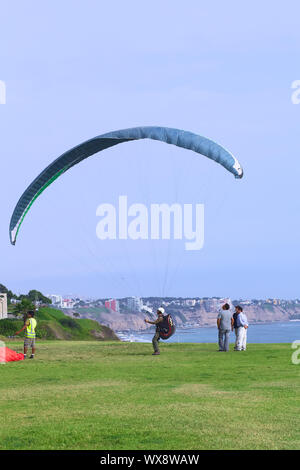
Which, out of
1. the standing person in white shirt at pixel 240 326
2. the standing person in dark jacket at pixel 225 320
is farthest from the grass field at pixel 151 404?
the standing person in white shirt at pixel 240 326

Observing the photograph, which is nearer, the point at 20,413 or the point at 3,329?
the point at 20,413

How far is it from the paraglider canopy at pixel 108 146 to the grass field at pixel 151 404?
7134 millimetres

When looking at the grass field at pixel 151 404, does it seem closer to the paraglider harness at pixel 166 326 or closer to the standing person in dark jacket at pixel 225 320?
the paraglider harness at pixel 166 326

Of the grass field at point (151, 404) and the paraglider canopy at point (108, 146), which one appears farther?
the paraglider canopy at point (108, 146)

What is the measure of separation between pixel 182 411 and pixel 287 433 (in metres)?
2.66

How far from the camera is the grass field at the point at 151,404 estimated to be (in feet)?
33.9

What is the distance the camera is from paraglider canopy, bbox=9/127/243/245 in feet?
83.4

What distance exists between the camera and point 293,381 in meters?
17.1

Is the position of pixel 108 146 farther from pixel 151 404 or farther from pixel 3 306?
pixel 3 306

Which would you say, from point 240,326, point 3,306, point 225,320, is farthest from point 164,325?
point 3,306

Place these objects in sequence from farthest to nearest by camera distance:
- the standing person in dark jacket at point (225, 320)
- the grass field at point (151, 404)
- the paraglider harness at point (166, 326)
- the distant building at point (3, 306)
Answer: the distant building at point (3, 306)
the standing person in dark jacket at point (225, 320)
the paraglider harness at point (166, 326)
the grass field at point (151, 404)
